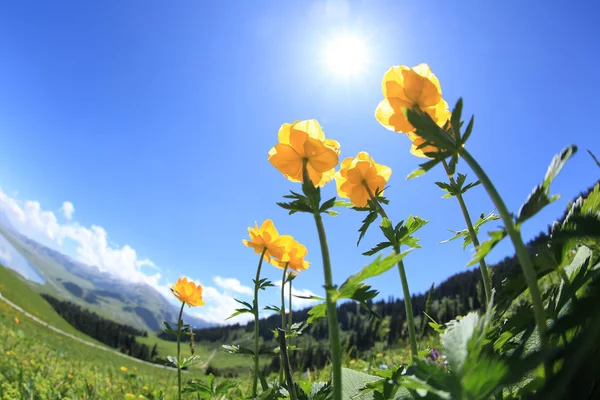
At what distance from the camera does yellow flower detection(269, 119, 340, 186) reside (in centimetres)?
159

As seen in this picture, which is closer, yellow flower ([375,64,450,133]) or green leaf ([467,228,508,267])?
green leaf ([467,228,508,267])

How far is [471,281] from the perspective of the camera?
84.3m

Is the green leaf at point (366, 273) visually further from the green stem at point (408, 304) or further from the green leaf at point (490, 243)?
the green stem at point (408, 304)

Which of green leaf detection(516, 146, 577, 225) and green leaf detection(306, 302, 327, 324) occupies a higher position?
green leaf detection(516, 146, 577, 225)

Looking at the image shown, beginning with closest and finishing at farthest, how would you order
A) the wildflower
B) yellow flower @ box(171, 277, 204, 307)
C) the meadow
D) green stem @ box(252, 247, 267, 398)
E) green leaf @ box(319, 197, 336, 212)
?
the meadow, green leaf @ box(319, 197, 336, 212), green stem @ box(252, 247, 267, 398), the wildflower, yellow flower @ box(171, 277, 204, 307)

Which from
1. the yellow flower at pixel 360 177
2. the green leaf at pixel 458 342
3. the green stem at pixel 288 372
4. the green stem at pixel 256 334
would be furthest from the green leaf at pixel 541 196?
the green stem at pixel 256 334

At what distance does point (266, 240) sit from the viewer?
2777 mm

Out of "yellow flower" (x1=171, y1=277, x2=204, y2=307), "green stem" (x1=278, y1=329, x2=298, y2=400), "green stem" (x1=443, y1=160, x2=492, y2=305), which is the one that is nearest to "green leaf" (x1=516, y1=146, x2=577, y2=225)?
"green stem" (x1=443, y1=160, x2=492, y2=305)

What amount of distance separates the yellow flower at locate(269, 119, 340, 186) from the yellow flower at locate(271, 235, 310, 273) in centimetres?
118

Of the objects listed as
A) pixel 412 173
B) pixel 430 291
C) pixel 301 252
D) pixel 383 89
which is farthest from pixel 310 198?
pixel 301 252

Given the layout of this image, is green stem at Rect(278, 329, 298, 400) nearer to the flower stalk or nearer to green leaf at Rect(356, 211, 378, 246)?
the flower stalk

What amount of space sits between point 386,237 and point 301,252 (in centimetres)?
128

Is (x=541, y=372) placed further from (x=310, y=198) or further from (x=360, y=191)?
(x=360, y=191)

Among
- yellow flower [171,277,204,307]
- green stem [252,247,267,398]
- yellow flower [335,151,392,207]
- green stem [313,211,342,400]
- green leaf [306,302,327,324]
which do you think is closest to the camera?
green stem [313,211,342,400]
